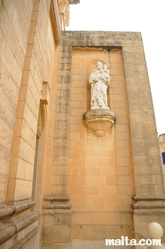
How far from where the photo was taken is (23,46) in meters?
3.14

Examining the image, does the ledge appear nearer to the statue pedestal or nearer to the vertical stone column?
the vertical stone column

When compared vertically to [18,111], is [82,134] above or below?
above

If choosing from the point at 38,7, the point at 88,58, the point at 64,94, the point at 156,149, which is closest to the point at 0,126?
the point at 38,7

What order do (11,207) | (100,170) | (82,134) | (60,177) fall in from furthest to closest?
(82,134) < (100,170) < (60,177) < (11,207)

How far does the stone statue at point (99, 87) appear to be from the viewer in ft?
22.6

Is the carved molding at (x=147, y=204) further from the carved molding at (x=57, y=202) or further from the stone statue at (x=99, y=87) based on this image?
the stone statue at (x=99, y=87)

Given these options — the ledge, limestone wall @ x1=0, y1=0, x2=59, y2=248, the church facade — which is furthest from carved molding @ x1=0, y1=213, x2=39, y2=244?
the ledge

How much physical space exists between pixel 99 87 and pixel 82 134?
6.88 ft

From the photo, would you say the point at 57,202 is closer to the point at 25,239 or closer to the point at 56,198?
the point at 56,198

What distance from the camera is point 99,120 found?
6492 mm

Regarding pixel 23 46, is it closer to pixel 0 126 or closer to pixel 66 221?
pixel 0 126

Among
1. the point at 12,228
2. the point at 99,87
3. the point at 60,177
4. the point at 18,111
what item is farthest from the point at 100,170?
the point at 12,228

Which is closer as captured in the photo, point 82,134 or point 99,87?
point 82,134

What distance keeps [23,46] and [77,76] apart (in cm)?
498
